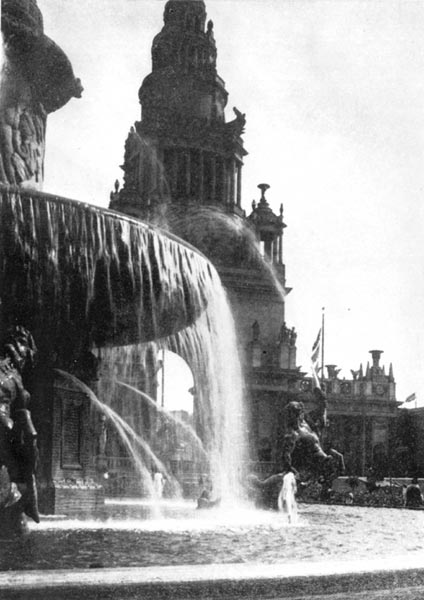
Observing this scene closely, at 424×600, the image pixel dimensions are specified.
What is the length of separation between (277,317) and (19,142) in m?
51.8

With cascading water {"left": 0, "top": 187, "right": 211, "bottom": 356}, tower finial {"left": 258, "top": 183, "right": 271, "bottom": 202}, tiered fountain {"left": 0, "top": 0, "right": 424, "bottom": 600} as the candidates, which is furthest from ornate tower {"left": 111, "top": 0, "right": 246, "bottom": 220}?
cascading water {"left": 0, "top": 187, "right": 211, "bottom": 356}

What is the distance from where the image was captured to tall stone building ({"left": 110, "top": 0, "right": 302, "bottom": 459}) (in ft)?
198

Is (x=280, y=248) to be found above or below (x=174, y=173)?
below

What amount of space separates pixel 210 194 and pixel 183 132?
4311 millimetres

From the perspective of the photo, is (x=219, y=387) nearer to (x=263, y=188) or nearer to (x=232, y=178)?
(x=232, y=178)

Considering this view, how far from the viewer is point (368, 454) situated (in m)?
63.8

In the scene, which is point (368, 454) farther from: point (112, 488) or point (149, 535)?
point (149, 535)

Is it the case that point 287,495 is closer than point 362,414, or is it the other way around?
point 287,495

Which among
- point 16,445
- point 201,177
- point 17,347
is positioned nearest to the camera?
point 16,445

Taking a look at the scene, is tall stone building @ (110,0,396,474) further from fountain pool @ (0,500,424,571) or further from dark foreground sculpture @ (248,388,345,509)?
fountain pool @ (0,500,424,571)

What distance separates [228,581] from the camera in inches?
206

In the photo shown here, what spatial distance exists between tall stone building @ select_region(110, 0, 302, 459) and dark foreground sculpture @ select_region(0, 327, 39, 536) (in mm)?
47483

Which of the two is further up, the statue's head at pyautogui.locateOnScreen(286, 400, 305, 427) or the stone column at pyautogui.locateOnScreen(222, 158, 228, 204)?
the stone column at pyautogui.locateOnScreen(222, 158, 228, 204)

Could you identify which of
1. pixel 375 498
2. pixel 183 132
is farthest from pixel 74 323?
pixel 183 132
